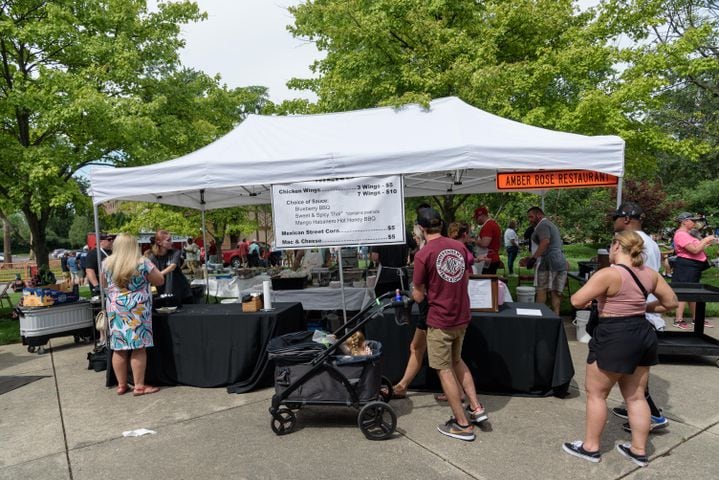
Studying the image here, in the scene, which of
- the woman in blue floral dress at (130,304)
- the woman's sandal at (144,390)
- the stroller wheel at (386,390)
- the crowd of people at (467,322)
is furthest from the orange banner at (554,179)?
the woman's sandal at (144,390)

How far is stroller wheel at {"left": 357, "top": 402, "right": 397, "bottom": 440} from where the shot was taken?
3.32m

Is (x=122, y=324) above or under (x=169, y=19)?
under

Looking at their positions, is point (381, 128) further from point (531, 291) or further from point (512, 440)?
point (512, 440)

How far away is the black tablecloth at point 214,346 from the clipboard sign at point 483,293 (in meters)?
1.94

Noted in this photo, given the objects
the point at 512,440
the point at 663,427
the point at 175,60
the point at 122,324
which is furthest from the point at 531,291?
the point at 175,60

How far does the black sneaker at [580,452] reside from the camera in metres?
2.95

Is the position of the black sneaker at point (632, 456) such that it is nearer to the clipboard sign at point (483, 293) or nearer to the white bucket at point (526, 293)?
the clipboard sign at point (483, 293)

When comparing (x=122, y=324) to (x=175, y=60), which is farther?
(x=175, y=60)

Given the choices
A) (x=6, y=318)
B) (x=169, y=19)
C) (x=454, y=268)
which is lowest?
(x=6, y=318)

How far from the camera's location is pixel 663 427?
3434 millimetres

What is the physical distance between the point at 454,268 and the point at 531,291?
10.5ft

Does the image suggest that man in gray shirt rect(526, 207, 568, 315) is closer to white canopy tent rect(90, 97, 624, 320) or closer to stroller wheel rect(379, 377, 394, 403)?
white canopy tent rect(90, 97, 624, 320)

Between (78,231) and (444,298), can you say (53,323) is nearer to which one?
(444,298)

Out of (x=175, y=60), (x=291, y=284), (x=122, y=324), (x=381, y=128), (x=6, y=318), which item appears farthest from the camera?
(x=175, y=60)
